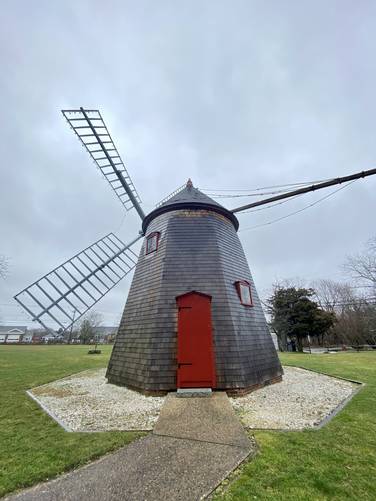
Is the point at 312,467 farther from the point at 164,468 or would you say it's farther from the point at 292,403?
the point at 292,403

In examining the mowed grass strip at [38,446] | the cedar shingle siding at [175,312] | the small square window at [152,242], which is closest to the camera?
the mowed grass strip at [38,446]

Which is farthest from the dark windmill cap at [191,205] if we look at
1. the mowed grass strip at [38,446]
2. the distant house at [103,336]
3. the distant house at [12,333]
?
the distant house at [12,333]

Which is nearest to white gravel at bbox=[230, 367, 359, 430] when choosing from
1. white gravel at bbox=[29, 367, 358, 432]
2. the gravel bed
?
white gravel at bbox=[29, 367, 358, 432]

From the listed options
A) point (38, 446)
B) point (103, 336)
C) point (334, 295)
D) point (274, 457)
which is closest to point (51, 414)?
point (38, 446)

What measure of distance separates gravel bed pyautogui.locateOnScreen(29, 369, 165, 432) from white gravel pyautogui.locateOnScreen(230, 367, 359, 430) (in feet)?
6.12

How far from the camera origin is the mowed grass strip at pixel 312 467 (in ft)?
7.81

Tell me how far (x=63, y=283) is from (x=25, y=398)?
4.77m

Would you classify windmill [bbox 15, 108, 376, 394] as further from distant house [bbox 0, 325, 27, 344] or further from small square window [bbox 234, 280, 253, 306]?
distant house [bbox 0, 325, 27, 344]

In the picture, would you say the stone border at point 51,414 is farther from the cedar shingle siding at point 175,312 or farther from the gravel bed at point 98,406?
the cedar shingle siding at point 175,312

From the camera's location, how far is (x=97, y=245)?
39.8ft

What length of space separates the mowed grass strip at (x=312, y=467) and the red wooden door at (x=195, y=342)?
7.14 ft

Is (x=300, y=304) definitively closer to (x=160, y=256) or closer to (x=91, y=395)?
(x=160, y=256)

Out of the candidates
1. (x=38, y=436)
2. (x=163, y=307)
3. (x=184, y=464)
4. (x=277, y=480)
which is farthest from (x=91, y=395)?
(x=277, y=480)

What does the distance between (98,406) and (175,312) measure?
107 inches
